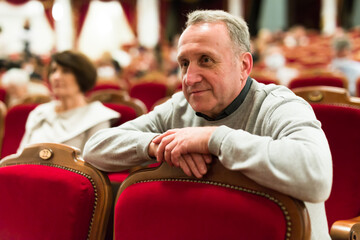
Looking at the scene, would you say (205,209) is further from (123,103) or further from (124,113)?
(123,103)

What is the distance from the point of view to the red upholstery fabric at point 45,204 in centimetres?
99

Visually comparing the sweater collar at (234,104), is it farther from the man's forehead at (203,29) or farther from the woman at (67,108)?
the woman at (67,108)

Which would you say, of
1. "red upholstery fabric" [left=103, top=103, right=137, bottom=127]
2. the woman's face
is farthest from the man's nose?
the woman's face

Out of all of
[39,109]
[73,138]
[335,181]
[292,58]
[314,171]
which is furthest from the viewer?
[292,58]

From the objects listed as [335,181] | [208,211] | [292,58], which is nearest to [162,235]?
[208,211]

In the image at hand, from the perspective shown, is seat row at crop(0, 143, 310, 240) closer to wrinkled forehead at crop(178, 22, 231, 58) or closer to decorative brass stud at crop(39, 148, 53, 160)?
decorative brass stud at crop(39, 148, 53, 160)

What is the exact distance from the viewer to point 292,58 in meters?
9.73

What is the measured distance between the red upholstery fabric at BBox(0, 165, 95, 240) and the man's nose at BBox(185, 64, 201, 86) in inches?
15.2

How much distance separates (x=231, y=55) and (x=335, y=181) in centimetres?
64

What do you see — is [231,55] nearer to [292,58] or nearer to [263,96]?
[263,96]

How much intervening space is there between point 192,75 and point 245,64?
177 millimetres

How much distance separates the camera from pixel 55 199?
100 centimetres

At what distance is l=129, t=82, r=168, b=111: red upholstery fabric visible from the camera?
3559 millimetres

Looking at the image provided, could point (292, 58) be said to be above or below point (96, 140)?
below
